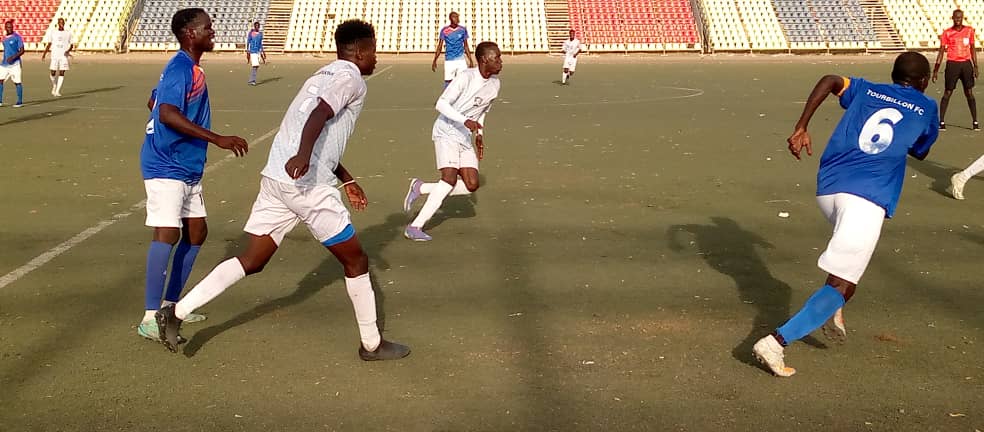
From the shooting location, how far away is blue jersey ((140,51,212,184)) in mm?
5312

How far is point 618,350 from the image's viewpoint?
5418mm

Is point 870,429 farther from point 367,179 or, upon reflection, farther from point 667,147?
point 667,147

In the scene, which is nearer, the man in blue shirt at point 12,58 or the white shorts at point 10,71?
the white shorts at point 10,71

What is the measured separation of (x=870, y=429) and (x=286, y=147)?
123 inches

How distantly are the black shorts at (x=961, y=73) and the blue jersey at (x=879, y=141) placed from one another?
11.1 m

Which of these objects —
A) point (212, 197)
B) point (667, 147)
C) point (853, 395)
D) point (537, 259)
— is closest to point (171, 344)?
point (537, 259)

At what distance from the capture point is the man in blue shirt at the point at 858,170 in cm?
492

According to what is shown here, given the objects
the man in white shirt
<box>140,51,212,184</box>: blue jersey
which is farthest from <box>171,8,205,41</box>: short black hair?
the man in white shirt

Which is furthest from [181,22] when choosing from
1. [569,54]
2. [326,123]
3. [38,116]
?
[569,54]

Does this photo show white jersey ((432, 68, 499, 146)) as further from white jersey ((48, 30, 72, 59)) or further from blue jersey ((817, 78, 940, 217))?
white jersey ((48, 30, 72, 59))

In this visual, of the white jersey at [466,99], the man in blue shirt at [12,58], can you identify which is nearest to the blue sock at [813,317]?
the white jersey at [466,99]

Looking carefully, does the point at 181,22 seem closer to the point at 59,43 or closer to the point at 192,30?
the point at 192,30

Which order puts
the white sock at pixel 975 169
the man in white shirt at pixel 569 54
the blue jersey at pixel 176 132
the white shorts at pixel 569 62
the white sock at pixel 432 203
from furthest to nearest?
the white shorts at pixel 569 62 → the man in white shirt at pixel 569 54 → the white sock at pixel 975 169 → the white sock at pixel 432 203 → the blue jersey at pixel 176 132

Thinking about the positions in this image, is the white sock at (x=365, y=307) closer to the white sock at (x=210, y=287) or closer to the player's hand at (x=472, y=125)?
the white sock at (x=210, y=287)
